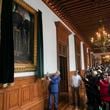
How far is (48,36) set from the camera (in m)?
7.54

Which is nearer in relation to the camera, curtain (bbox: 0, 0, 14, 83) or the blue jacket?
curtain (bbox: 0, 0, 14, 83)

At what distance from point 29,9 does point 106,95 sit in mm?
3505

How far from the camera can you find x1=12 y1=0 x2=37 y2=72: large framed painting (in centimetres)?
512

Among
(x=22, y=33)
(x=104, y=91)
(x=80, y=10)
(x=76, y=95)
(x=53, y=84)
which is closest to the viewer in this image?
(x=22, y=33)

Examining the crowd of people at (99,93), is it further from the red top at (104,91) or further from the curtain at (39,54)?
the curtain at (39,54)

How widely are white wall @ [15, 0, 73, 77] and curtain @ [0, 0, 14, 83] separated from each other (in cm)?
201

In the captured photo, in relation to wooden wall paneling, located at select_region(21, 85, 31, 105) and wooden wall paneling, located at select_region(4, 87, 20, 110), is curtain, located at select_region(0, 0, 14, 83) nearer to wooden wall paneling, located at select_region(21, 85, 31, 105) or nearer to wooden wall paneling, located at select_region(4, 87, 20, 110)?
wooden wall paneling, located at select_region(4, 87, 20, 110)

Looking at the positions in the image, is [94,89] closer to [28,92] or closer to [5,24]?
[28,92]

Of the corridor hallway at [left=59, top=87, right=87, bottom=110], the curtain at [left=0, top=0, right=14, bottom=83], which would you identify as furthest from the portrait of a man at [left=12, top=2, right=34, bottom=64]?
the corridor hallway at [left=59, top=87, right=87, bottom=110]

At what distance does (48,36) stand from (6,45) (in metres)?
3.35

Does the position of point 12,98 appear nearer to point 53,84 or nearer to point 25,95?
point 25,95

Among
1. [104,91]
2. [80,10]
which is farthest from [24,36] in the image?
[80,10]

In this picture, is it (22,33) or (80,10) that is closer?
(22,33)

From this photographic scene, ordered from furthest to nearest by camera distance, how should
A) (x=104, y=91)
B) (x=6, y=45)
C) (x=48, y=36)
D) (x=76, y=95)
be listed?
(x=76, y=95) < (x=48, y=36) < (x=104, y=91) < (x=6, y=45)
